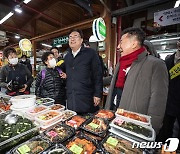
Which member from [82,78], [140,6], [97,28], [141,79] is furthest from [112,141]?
[140,6]

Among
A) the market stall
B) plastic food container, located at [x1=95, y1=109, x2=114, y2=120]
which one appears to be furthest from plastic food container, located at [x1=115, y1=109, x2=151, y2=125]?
plastic food container, located at [x1=95, y1=109, x2=114, y2=120]

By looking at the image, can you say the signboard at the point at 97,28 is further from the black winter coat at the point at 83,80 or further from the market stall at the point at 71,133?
the market stall at the point at 71,133

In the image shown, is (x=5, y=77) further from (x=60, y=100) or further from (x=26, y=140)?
(x=26, y=140)

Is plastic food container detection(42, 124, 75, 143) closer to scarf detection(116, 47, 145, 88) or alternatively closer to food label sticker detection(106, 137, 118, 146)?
food label sticker detection(106, 137, 118, 146)

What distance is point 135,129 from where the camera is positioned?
1.17 meters

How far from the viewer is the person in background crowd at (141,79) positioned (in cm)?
145

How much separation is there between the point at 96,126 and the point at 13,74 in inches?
104

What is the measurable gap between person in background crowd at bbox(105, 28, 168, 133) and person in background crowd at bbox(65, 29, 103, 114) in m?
0.56

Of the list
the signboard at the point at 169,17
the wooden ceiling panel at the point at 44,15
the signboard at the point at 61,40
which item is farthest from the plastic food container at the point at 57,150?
the signboard at the point at 61,40

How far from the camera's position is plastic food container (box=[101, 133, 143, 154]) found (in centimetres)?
103

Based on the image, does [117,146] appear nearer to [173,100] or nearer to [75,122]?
[75,122]

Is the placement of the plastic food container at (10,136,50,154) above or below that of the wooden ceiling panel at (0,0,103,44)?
below

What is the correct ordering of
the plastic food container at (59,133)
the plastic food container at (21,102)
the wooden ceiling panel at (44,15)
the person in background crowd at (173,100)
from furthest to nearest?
the wooden ceiling panel at (44,15) < the person in background crowd at (173,100) < the plastic food container at (21,102) < the plastic food container at (59,133)

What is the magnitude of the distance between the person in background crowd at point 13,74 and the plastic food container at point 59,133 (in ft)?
6.41
